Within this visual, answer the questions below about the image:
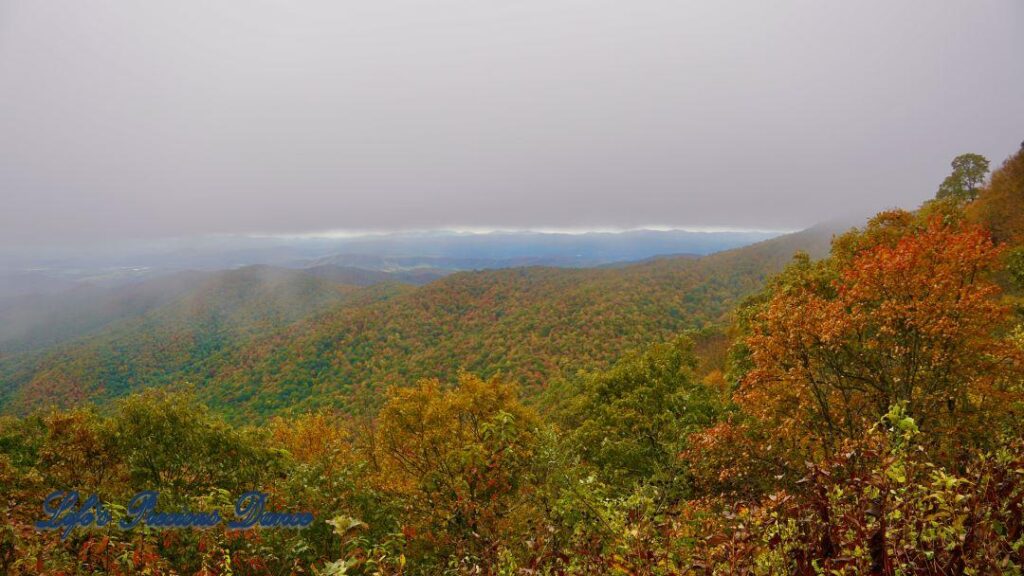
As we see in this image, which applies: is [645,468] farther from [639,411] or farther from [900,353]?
[900,353]

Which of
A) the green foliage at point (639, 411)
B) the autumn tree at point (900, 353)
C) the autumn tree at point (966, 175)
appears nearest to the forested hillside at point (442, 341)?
the autumn tree at point (966, 175)

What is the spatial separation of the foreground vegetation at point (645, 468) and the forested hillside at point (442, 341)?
71.5 m

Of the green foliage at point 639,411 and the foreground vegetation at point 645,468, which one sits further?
the green foliage at point 639,411

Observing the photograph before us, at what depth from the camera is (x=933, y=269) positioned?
13.5 metres

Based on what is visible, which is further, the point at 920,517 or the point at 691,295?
the point at 691,295

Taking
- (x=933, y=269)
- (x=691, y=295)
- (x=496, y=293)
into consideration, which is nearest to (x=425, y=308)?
(x=496, y=293)

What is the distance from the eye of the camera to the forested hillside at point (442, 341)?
109 metres

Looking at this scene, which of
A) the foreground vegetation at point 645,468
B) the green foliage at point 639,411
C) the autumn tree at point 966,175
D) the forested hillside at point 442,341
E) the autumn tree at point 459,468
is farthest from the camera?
the forested hillside at point 442,341

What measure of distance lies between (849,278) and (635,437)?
1216 cm

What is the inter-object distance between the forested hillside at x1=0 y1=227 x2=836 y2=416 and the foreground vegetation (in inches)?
2816

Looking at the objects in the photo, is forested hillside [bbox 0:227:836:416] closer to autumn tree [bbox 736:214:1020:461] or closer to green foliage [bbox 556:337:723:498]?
green foliage [bbox 556:337:723:498]

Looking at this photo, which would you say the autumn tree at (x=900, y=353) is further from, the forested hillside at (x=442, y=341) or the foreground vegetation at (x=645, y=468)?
the forested hillside at (x=442, y=341)

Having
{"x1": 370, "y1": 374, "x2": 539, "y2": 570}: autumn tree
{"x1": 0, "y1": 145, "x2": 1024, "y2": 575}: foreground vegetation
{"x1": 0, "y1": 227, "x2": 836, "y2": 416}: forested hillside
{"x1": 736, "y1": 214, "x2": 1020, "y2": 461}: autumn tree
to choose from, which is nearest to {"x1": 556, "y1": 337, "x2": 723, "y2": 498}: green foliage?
{"x1": 0, "y1": 145, "x2": 1024, "y2": 575}: foreground vegetation

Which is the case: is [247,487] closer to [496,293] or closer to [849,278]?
[849,278]
